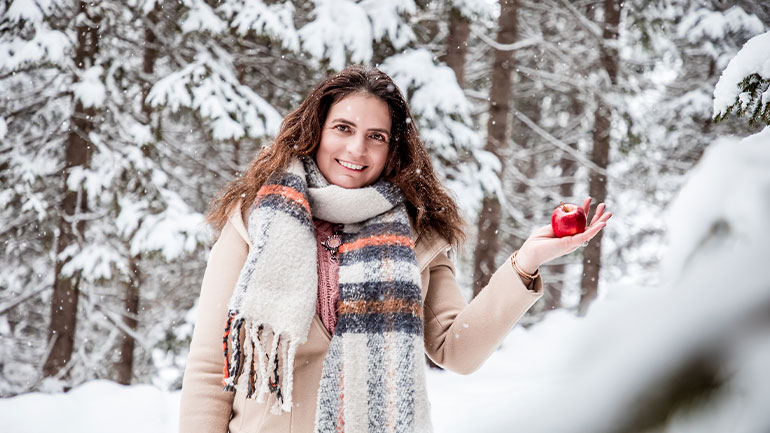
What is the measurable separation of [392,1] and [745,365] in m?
6.32

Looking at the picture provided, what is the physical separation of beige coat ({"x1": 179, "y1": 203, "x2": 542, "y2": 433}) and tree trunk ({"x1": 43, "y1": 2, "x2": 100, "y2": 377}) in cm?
610

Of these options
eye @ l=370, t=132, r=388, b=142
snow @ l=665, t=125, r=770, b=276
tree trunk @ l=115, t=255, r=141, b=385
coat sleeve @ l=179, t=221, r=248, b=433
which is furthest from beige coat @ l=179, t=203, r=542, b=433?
tree trunk @ l=115, t=255, r=141, b=385

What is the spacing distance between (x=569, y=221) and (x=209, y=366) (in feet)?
4.09

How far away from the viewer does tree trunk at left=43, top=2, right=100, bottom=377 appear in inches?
285

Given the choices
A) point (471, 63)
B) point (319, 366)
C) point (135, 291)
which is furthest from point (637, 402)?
point (471, 63)

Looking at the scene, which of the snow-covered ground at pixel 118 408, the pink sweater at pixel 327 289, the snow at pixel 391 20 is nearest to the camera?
the pink sweater at pixel 327 289

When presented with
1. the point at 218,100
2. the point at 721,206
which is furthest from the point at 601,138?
the point at 721,206

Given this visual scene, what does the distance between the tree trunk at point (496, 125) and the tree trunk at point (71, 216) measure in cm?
529

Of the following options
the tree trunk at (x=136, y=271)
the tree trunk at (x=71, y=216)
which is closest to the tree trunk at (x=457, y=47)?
the tree trunk at (x=136, y=271)

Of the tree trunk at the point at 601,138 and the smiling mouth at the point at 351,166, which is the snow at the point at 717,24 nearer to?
the tree trunk at the point at 601,138

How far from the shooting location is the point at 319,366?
1902mm

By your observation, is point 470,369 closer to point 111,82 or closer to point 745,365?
point 745,365

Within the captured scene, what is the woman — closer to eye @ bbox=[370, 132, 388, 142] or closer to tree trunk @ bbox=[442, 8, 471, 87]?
eye @ bbox=[370, 132, 388, 142]

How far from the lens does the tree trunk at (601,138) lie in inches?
341
